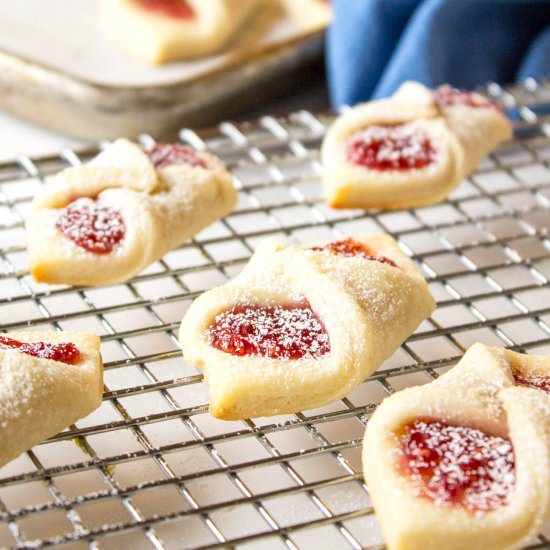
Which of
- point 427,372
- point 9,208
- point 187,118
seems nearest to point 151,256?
point 9,208

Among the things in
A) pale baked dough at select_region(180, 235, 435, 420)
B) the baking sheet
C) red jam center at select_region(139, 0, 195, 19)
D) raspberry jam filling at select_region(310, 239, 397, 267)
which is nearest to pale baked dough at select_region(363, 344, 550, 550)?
pale baked dough at select_region(180, 235, 435, 420)

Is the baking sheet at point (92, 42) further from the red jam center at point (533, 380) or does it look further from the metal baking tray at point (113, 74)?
the red jam center at point (533, 380)

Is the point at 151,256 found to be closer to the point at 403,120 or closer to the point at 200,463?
the point at 200,463

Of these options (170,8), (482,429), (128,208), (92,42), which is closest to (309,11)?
(170,8)

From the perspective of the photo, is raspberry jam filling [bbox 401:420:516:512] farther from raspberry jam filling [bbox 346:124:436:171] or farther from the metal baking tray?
the metal baking tray

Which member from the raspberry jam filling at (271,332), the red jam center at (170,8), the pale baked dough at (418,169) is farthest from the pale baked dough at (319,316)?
the red jam center at (170,8)
